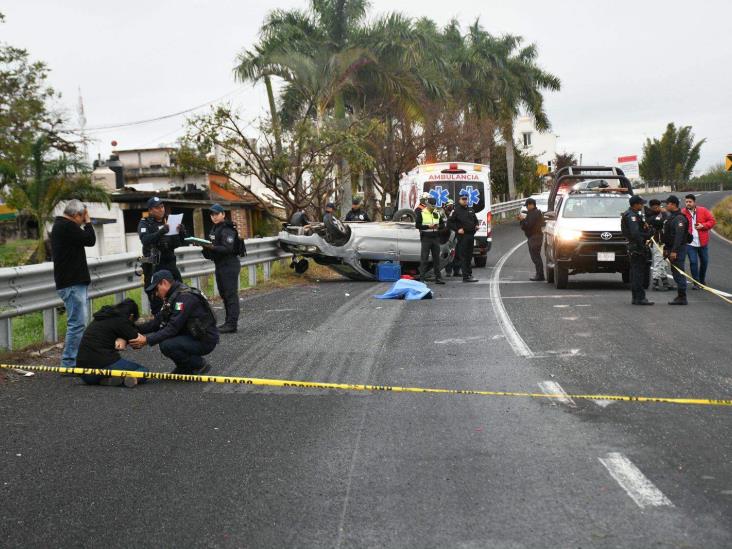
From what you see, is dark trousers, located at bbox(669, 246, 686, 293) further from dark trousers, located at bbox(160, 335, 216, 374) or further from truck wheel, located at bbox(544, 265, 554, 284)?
dark trousers, located at bbox(160, 335, 216, 374)

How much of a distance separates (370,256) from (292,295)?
3.27m

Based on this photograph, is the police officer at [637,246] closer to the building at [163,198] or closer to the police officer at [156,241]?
the police officer at [156,241]

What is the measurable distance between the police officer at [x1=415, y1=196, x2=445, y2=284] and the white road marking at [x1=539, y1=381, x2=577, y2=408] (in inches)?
427

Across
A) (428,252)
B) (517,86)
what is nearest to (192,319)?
(428,252)

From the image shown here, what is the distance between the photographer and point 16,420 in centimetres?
698

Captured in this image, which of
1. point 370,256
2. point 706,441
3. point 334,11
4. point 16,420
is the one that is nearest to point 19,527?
point 16,420

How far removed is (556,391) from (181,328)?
11.3 feet

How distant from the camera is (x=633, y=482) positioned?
16.3 ft

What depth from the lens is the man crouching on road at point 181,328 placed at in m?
8.38

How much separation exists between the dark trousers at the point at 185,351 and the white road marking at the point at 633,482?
428 centimetres

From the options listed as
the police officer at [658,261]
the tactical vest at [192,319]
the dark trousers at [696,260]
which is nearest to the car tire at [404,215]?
the police officer at [658,261]

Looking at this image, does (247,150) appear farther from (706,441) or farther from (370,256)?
(706,441)

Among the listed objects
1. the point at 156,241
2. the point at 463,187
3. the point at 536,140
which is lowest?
the point at 156,241

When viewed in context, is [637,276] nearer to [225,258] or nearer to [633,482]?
[225,258]
